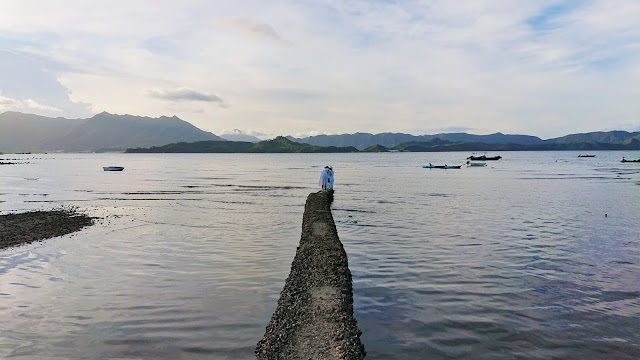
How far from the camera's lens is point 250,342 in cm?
1153

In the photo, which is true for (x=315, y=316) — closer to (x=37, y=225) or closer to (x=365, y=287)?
(x=365, y=287)

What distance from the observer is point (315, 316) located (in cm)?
1158

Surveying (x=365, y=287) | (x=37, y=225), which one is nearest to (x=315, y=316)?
(x=365, y=287)

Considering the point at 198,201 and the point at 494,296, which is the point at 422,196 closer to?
the point at 198,201

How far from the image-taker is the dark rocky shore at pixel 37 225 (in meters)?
25.2

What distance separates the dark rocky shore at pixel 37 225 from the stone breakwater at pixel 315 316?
58.4 feet

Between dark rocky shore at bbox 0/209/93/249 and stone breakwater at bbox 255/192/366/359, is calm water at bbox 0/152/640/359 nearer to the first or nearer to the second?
stone breakwater at bbox 255/192/366/359

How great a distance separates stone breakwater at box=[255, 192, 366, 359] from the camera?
384 inches

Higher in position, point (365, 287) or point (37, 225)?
point (37, 225)

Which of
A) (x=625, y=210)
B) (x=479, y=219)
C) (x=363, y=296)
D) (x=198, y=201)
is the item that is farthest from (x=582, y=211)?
(x=198, y=201)

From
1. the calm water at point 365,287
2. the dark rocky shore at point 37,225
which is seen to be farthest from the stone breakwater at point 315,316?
the dark rocky shore at point 37,225

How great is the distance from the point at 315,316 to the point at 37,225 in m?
26.1

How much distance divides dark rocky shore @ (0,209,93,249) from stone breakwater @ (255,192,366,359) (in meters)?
17.8

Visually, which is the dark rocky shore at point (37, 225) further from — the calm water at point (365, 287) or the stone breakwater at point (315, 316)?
the stone breakwater at point (315, 316)
